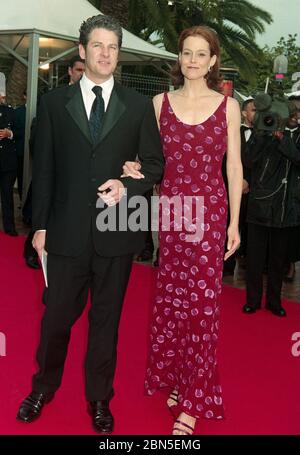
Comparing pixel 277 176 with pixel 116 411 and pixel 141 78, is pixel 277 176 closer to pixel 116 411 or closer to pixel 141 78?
pixel 116 411

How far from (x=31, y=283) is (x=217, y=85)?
3.23 metres

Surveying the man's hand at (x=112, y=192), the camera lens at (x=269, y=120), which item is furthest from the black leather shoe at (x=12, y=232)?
the man's hand at (x=112, y=192)

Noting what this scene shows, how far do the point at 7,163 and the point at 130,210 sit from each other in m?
5.41

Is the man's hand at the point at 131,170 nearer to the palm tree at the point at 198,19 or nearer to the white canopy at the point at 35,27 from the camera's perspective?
the white canopy at the point at 35,27

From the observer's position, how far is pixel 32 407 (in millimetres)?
3150

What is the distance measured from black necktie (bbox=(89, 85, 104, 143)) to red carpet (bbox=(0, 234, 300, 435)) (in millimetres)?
1479

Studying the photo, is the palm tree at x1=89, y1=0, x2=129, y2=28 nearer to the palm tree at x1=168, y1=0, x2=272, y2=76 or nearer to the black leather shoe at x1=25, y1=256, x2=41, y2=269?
the palm tree at x1=168, y1=0, x2=272, y2=76

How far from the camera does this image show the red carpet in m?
3.22

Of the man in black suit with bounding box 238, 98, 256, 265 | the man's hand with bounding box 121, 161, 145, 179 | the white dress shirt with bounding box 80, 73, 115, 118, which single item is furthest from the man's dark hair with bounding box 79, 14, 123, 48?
the man in black suit with bounding box 238, 98, 256, 265

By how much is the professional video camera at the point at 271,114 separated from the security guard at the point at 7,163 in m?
3.83

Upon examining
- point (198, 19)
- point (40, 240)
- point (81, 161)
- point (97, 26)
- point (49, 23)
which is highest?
point (198, 19)

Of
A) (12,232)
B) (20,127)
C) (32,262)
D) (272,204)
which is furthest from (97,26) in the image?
(20,127)

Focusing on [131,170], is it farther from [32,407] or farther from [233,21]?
[233,21]

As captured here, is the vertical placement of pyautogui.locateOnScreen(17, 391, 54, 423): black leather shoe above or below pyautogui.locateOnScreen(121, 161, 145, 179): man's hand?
below
